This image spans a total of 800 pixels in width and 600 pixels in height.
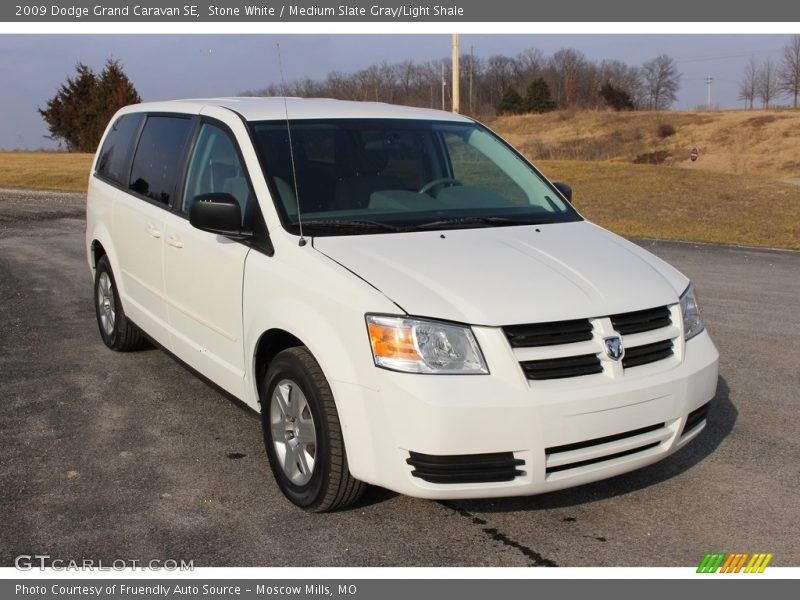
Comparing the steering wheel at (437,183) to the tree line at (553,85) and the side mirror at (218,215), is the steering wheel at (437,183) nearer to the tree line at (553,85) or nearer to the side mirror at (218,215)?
the side mirror at (218,215)

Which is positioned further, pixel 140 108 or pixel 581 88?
pixel 581 88

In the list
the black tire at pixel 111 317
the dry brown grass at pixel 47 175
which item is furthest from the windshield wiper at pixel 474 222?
the dry brown grass at pixel 47 175

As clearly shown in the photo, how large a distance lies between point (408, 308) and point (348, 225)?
0.98 metres

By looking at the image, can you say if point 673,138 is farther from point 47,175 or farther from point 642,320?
point 642,320

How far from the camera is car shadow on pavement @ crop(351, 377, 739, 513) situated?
4.19 m

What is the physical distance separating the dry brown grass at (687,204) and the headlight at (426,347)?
40.8 feet

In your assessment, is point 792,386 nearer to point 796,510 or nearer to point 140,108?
point 796,510

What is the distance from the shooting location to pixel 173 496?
14.3 ft

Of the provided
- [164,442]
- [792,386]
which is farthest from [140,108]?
[792,386]

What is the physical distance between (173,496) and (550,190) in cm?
295

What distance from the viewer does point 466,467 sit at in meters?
3.62

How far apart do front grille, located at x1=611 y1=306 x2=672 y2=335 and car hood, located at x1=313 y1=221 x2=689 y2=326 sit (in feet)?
0.11

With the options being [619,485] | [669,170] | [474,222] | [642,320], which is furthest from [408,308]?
[669,170]

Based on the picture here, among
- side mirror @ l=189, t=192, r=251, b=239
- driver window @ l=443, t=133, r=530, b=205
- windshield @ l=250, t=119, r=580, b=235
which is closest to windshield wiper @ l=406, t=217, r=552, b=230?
windshield @ l=250, t=119, r=580, b=235
